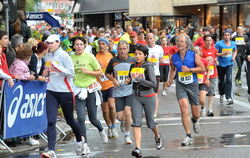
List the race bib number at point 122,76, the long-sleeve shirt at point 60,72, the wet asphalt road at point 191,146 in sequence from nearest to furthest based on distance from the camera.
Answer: the long-sleeve shirt at point 60,72 → the wet asphalt road at point 191,146 → the race bib number at point 122,76

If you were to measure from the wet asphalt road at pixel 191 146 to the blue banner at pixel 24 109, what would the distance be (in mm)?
419

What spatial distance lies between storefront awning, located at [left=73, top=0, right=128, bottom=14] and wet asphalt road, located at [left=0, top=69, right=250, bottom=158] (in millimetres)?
39336

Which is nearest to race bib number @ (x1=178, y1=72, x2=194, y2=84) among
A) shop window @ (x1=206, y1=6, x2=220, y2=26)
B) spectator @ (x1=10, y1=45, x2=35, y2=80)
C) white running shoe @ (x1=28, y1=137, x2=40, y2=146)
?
spectator @ (x1=10, y1=45, x2=35, y2=80)

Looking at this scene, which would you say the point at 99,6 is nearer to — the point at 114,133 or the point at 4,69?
the point at 114,133

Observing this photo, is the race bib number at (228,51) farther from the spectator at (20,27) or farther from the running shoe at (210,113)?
the spectator at (20,27)

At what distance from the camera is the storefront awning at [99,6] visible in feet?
172

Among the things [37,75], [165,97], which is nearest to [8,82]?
[37,75]

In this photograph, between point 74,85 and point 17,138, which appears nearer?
point 74,85

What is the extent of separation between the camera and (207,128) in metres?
11.4

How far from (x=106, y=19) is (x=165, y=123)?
49.2m

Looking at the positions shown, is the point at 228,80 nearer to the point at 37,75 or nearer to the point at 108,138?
the point at 108,138

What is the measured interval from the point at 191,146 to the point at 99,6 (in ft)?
158

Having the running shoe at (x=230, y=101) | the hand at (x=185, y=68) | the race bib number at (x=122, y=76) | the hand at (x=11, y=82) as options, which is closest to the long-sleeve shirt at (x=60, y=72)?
the hand at (x=11, y=82)

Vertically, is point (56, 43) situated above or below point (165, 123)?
above
